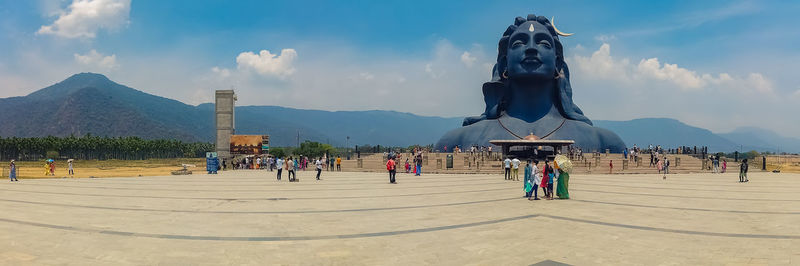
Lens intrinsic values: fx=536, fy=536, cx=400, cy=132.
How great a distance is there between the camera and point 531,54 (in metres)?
50.3

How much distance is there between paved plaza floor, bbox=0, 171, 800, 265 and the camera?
7.21 m

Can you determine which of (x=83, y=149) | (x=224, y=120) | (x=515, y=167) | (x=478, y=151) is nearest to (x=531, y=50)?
(x=478, y=151)

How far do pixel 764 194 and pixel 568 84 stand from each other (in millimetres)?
42205

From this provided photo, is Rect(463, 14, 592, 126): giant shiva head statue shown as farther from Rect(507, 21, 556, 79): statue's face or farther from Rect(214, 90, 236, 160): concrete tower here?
Rect(214, 90, 236, 160): concrete tower

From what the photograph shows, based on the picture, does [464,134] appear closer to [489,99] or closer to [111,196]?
[489,99]

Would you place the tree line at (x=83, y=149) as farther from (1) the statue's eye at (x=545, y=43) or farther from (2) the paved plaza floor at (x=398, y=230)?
(2) the paved plaza floor at (x=398, y=230)

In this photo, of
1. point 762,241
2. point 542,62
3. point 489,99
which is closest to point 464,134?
point 489,99

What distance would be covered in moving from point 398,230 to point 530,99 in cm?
4745

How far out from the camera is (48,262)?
684 cm

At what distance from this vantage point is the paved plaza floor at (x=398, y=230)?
7211mm

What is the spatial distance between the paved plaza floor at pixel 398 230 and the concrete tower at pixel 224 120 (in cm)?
3577

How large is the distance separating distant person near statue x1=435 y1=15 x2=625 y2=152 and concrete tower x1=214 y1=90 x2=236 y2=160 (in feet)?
69.3

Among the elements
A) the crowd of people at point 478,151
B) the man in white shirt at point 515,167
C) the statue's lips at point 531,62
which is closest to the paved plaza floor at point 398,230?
the man in white shirt at point 515,167

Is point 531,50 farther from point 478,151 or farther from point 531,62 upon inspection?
point 478,151
